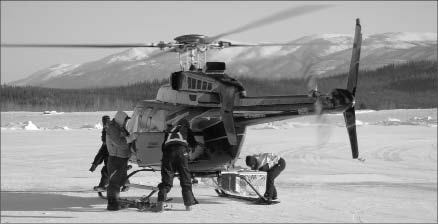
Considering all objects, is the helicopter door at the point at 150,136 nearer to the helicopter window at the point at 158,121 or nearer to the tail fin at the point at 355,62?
the helicopter window at the point at 158,121

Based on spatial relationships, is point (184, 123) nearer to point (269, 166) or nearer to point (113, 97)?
point (269, 166)

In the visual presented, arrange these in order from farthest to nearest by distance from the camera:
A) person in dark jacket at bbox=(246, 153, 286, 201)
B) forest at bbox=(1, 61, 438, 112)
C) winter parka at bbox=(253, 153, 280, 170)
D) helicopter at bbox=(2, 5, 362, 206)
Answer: forest at bbox=(1, 61, 438, 112) → winter parka at bbox=(253, 153, 280, 170) → person in dark jacket at bbox=(246, 153, 286, 201) → helicopter at bbox=(2, 5, 362, 206)

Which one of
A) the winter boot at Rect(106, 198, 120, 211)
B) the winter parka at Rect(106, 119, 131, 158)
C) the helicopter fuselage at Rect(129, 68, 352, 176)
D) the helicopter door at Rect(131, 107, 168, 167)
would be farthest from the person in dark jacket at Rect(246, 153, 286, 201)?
the winter boot at Rect(106, 198, 120, 211)

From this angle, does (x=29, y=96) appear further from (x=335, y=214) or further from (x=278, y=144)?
(x=335, y=214)

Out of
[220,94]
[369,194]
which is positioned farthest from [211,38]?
[369,194]

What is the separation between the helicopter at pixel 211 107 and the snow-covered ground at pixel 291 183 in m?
0.52

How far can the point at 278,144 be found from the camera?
968 inches

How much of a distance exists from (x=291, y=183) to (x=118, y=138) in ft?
15.1

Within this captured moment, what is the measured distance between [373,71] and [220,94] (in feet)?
163

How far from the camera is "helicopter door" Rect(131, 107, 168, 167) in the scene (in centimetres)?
1130

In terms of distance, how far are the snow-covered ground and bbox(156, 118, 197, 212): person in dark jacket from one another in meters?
0.30

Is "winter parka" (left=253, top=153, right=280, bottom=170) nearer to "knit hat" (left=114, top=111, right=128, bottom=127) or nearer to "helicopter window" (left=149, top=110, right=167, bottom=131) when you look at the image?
"helicopter window" (left=149, top=110, right=167, bottom=131)

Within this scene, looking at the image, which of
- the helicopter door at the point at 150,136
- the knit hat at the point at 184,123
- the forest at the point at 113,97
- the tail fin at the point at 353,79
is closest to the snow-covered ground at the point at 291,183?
the tail fin at the point at 353,79

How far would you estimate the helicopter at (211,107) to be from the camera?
10.1m
